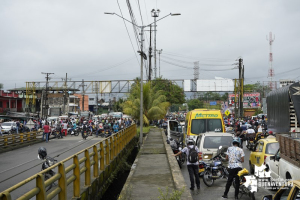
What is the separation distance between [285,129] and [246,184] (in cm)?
1055

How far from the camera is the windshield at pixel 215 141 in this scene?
46.8 feet

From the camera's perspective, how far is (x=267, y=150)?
40.1 feet

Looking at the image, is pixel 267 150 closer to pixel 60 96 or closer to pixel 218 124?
pixel 218 124

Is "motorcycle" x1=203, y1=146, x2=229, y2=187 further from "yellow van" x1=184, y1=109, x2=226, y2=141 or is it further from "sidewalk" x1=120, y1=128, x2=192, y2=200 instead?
"yellow van" x1=184, y1=109, x2=226, y2=141

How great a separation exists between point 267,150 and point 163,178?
357 cm

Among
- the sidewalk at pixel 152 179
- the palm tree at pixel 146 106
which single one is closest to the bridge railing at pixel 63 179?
the sidewalk at pixel 152 179

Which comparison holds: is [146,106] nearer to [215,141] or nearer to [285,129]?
[285,129]

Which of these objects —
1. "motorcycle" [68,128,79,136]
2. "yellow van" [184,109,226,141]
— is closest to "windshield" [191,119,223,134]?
"yellow van" [184,109,226,141]

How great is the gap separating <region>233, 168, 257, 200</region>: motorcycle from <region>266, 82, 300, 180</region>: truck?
2.89 feet

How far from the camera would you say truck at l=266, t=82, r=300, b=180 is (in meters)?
8.60

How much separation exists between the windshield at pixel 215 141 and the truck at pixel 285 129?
2.20 meters

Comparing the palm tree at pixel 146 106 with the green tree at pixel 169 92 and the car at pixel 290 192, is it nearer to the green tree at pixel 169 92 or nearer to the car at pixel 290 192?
the green tree at pixel 169 92

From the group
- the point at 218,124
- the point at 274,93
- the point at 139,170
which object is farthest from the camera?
the point at 274,93

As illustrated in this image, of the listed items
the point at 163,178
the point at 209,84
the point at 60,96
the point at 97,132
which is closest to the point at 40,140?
the point at 97,132
